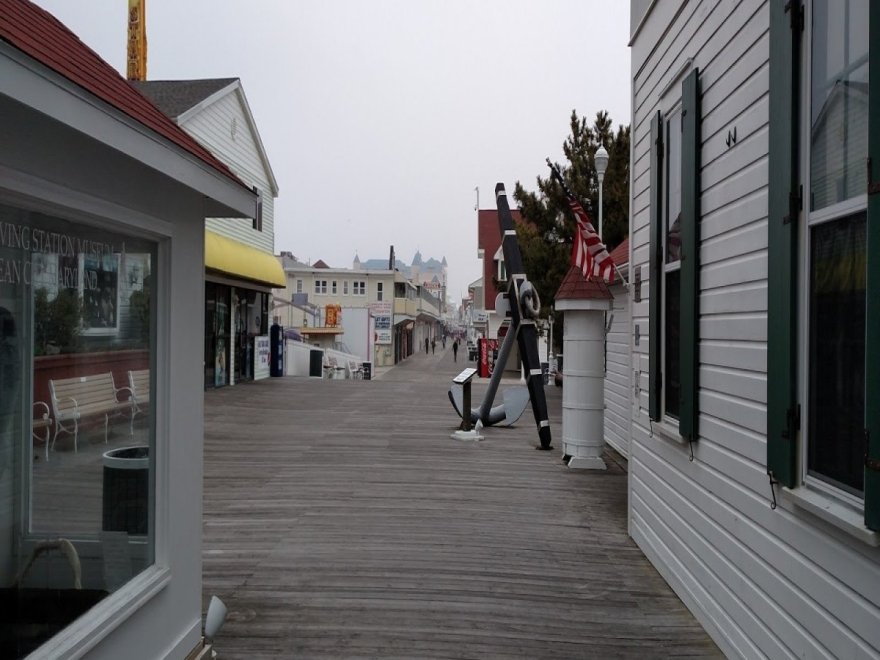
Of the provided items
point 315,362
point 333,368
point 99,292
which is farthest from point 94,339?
point 333,368

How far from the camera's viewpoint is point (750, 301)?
13.7ft

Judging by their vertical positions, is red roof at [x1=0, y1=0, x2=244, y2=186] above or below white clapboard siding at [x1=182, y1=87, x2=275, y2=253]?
below

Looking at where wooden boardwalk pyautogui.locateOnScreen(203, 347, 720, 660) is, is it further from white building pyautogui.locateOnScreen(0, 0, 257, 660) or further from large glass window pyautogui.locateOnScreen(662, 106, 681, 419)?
large glass window pyautogui.locateOnScreen(662, 106, 681, 419)

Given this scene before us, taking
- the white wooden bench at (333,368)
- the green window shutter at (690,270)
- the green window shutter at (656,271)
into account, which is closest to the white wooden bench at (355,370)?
the white wooden bench at (333,368)

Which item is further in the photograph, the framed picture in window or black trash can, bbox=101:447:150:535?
black trash can, bbox=101:447:150:535

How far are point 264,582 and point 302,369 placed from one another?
27.1 m

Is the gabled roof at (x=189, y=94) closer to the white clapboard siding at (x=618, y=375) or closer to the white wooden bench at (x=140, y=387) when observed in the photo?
the white clapboard siding at (x=618, y=375)

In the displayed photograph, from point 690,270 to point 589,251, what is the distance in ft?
14.5

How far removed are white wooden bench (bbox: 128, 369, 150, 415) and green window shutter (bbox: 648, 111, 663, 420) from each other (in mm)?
4000

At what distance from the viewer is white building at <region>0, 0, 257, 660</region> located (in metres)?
2.59

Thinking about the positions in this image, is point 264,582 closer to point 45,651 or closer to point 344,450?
point 45,651

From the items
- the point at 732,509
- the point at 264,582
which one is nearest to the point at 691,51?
the point at 732,509

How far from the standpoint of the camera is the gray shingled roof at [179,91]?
1717 cm

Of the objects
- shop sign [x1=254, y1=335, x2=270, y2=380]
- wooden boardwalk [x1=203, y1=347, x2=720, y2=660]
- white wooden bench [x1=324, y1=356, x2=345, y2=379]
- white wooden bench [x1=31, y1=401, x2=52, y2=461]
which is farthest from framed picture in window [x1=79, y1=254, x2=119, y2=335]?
white wooden bench [x1=324, y1=356, x2=345, y2=379]
